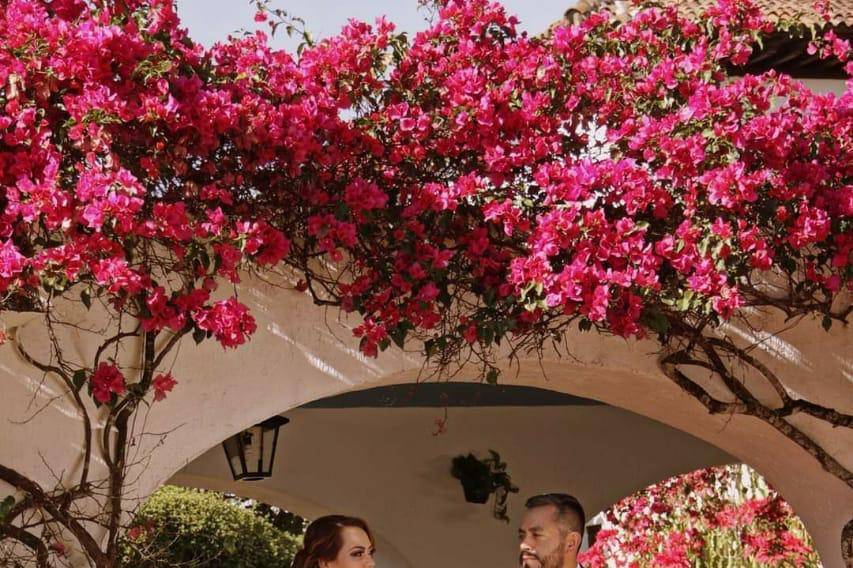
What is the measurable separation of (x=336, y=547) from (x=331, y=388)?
0.79 m

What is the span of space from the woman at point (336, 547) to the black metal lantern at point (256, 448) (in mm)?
1984

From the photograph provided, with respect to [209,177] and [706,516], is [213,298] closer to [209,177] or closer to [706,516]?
[209,177]

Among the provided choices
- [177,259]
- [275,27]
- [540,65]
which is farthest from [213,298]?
[540,65]

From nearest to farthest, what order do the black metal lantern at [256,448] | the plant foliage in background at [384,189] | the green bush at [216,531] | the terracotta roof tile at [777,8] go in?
the plant foliage in background at [384,189] < the black metal lantern at [256,448] < the terracotta roof tile at [777,8] < the green bush at [216,531]

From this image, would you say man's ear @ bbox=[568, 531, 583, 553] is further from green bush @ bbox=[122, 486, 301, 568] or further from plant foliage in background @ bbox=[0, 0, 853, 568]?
A: green bush @ bbox=[122, 486, 301, 568]

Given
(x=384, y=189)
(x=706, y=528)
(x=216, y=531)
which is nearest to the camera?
(x=384, y=189)

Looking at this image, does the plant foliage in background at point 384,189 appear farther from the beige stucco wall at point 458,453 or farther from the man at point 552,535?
the beige stucco wall at point 458,453

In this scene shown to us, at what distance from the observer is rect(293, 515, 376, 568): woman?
4473mm

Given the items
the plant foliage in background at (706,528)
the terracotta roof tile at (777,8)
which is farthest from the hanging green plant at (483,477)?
the terracotta roof tile at (777,8)

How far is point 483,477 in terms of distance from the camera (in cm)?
846

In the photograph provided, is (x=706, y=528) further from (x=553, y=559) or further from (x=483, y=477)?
(x=553, y=559)

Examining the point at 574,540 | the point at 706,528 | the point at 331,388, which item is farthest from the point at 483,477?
the point at 574,540

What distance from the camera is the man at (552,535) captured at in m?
4.32

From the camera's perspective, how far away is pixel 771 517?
859 cm
